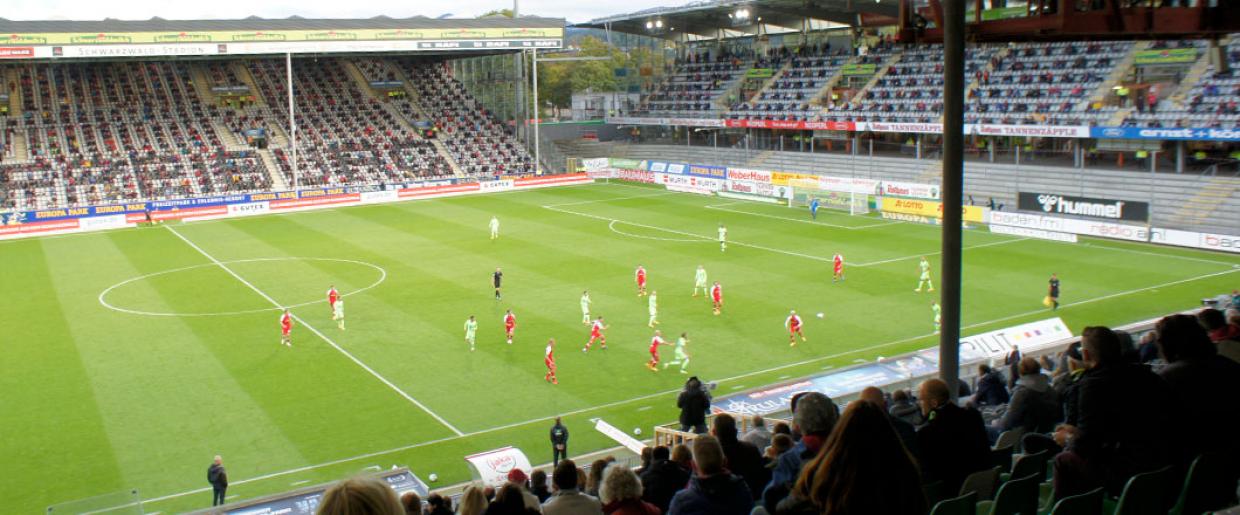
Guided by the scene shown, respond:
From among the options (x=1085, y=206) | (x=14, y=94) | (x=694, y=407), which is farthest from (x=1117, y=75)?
(x=14, y=94)

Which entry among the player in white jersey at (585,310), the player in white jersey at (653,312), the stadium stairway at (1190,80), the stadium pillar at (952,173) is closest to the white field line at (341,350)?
the player in white jersey at (585,310)

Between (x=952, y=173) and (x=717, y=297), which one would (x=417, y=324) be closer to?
(x=717, y=297)

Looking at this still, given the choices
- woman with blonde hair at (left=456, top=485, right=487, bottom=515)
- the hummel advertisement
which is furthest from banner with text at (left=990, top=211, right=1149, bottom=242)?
woman with blonde hair at (left=456, top=485, right=487, bottom=515)

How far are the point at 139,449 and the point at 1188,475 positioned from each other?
721 inches

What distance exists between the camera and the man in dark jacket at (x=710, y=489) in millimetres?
5816

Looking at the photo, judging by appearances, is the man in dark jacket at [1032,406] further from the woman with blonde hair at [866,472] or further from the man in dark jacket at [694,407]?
the man in dark jacket at [694,407]

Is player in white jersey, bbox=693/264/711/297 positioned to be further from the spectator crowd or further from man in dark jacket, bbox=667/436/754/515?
man in dark jacket, bbox=667/436/754/515

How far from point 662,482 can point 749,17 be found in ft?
203

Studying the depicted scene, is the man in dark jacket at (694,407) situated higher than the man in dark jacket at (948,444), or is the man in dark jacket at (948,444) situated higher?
the man in dark jacket at (948,444)

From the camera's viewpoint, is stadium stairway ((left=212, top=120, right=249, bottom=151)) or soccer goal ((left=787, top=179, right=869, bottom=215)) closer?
soccer goal ((left=787, top=179, right=869, bottom=215))

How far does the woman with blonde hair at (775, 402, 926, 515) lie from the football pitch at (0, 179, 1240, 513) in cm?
1451

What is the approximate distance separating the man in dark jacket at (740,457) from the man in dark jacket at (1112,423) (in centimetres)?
216

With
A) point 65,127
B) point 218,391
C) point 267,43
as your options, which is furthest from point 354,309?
point 65,127

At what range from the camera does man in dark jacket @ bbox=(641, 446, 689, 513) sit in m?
7.73
